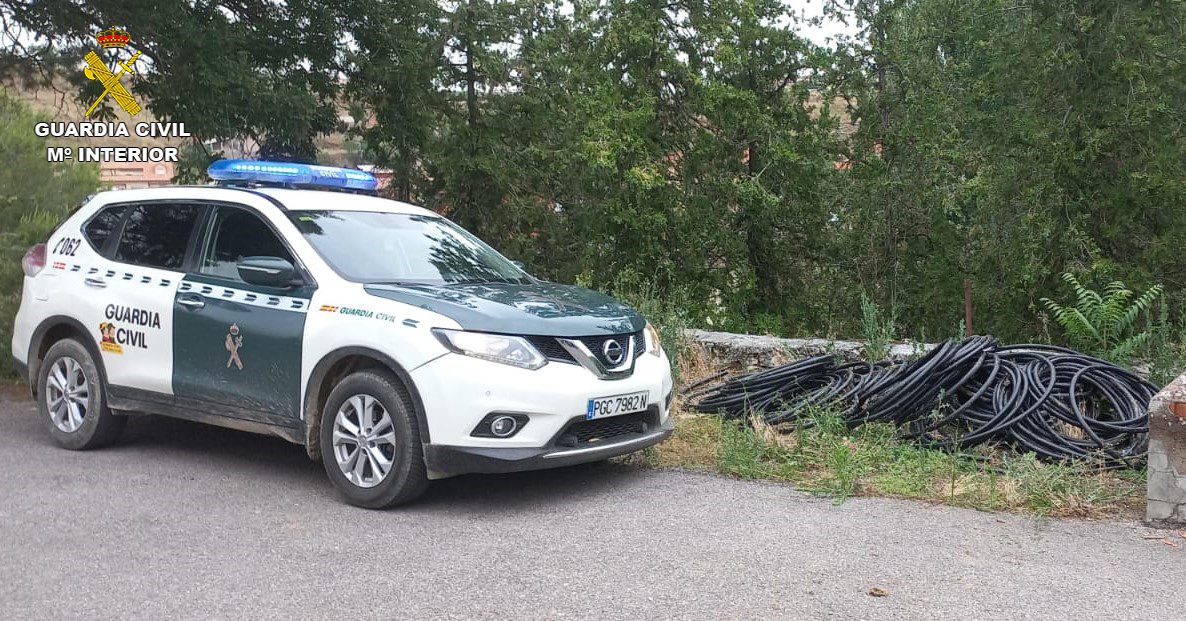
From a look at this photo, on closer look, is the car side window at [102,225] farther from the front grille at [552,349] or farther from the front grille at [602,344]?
the front grille at [602,344]

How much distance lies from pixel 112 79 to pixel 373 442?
9331 mm

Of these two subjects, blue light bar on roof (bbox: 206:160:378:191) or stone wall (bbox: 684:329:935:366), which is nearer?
blue light bar on roof (bbox: 206:160:378:191)

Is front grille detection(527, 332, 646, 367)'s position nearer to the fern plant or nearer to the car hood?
the car hood

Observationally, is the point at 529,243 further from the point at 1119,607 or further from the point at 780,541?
the point at 1119,607

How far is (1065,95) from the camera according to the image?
1375 cm

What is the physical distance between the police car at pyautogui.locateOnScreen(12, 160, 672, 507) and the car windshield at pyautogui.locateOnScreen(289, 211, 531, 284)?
0.01 m

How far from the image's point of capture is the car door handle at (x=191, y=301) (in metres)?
6.64

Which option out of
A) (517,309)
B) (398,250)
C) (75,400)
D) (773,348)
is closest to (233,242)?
(398,250)

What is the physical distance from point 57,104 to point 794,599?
1298 centimetres

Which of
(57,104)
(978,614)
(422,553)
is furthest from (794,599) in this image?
(57,104)

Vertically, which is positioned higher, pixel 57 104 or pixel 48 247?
pixel 57 104

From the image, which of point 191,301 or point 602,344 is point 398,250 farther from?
point 602,344

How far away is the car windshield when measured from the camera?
6438 mm

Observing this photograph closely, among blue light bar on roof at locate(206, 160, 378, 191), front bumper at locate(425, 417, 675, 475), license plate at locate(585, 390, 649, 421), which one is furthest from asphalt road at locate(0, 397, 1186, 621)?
blue light bar on roof at locate(206, 160, 378, 191)
